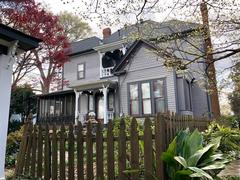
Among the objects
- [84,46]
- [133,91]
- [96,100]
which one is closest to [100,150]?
[133,91]

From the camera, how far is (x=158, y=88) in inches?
627

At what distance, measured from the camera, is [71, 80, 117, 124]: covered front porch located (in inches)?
708

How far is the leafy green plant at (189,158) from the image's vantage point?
360 cm

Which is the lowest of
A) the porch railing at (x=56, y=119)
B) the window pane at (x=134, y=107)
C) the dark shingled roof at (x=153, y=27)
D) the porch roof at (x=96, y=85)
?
the porch railing at (x=56, y=119)

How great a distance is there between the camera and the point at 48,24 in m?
14.4

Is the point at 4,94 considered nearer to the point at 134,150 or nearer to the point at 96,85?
the point at 134,150

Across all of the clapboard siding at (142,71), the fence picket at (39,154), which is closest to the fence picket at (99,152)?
the fence picket at (39,154)

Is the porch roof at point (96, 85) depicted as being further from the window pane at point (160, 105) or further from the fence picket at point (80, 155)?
the fence picket at point (80, 155)

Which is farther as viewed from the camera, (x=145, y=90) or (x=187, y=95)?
(x=145, y=90)

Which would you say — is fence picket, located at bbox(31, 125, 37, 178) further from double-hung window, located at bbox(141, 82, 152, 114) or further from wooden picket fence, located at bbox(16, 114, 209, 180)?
double-hung window, located at bbox(141, 82, 152, 114)

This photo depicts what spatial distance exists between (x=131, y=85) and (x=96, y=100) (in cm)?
440

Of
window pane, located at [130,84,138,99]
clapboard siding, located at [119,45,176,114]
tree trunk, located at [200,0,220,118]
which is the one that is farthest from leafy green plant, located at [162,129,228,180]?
window pane, located at [130,84,138,99]

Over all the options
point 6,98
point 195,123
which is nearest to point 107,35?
point 195,123

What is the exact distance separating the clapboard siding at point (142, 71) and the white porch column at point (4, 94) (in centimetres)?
1122
